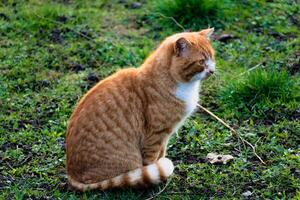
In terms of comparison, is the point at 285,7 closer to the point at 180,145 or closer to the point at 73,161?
the point at 180,145

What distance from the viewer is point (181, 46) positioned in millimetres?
4562

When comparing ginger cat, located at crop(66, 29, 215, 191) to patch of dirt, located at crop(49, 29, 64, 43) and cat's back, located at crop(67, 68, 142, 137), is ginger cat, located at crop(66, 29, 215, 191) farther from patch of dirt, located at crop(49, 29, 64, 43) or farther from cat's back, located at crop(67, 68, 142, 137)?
patch of dirt, located at crop(49, 29, 64, 43)

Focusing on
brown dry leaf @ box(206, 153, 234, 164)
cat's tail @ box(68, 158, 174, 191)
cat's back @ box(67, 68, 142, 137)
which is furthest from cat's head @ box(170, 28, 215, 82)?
brown dry leaf @ box(206, 153, 234, 164)

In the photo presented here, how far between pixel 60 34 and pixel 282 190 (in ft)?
11.4

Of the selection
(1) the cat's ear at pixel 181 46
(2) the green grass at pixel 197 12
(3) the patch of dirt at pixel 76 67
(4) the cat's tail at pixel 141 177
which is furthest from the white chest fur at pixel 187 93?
(2) the green grass at pixel 197 12

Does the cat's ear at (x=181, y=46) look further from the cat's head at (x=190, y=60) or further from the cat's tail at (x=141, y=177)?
the cat's tail at (x=141, y=177)

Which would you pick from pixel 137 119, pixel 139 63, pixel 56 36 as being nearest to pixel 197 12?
pixel 139 63

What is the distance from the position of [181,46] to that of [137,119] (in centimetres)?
62

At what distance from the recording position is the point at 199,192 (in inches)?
186

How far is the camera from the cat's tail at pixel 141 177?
453cm

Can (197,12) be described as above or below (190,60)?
below

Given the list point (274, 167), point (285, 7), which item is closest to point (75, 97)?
point (274, 167)

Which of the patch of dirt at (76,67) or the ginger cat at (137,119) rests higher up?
the ginger cat at (137,119)

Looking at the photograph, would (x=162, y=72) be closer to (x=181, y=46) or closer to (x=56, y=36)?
(x=181, y=46)
